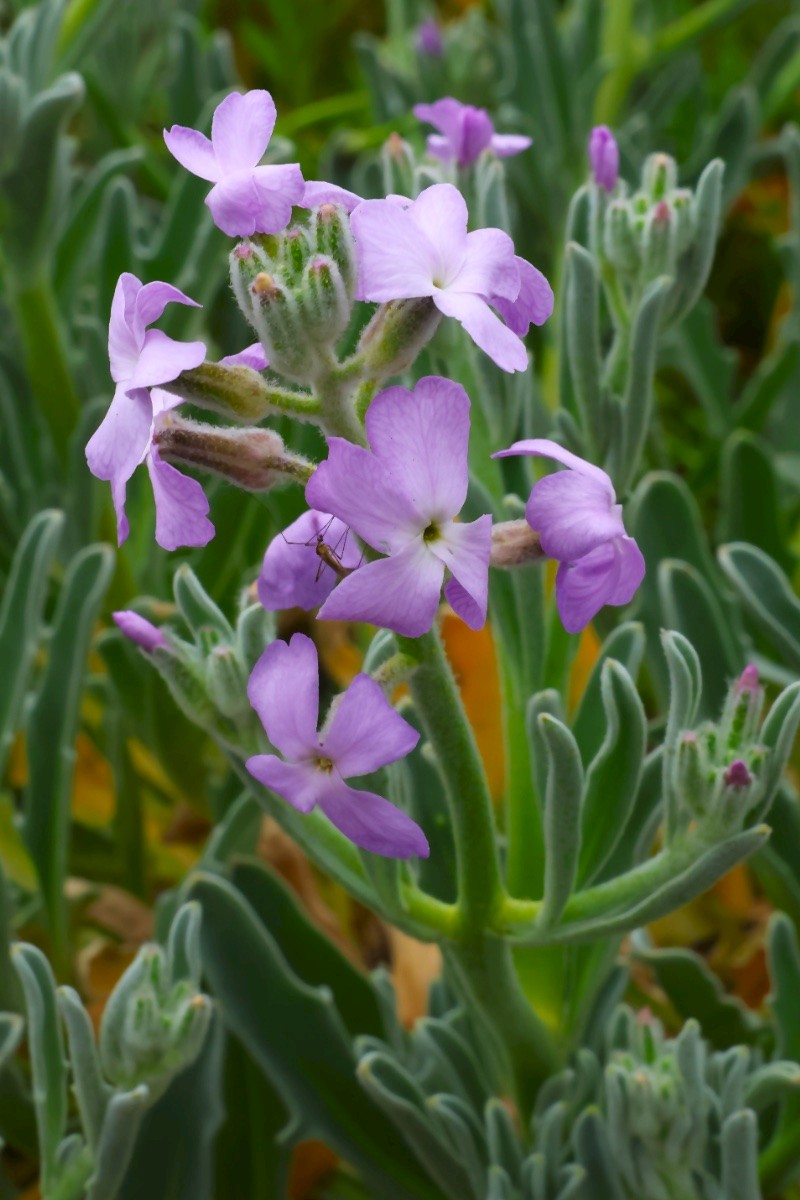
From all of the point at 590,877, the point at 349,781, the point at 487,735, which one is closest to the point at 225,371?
the point at 349,781

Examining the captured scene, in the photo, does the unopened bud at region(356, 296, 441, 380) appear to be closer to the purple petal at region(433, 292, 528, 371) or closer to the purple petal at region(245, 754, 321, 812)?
the purple petal at region(433, 292, 528, 371)

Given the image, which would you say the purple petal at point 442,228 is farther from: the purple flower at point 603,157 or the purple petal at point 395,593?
the purple flower at point 603,157

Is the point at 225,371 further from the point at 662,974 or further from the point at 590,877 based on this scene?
the point at 662,974

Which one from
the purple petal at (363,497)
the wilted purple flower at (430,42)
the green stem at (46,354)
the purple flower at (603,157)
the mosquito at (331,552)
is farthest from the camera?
Answer: the wilted purple flower at (430,42)

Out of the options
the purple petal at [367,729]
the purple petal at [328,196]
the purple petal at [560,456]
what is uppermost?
the purple petal at [328,196]

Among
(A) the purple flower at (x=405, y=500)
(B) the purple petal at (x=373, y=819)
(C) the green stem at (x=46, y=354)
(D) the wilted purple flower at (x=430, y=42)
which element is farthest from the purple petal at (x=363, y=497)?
(D) the wilted purple flower at (x=430, y=42)

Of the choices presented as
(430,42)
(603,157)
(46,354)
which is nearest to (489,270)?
(603,157)

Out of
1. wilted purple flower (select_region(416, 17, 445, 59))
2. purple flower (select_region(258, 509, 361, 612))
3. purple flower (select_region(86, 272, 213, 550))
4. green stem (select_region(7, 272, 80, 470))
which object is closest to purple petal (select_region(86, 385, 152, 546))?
purple flower (select_region(86, 272, 213, 550))
